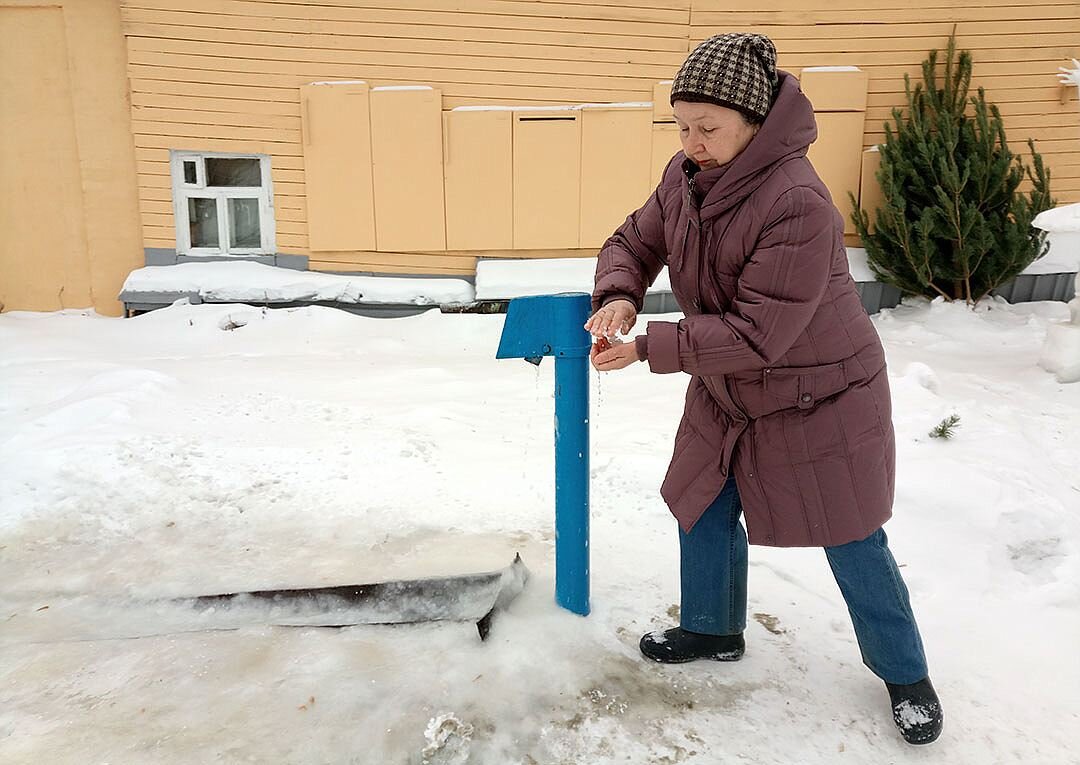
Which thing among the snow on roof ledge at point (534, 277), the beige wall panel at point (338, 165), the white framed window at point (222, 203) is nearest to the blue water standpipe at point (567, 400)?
the snow on roof ledge at point (534, 277)

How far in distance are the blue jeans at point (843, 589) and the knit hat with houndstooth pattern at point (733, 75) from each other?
40.1 inches

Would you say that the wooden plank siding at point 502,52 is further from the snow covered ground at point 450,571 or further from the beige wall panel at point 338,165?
the snow covered ground at point 450,571

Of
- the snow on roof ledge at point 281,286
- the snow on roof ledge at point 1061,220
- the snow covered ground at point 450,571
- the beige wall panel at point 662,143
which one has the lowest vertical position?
the snow covered ground at point 450,571

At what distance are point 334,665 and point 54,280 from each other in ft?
24.7

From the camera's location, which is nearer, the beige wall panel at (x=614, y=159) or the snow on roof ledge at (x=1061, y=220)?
the snow on roof ledge at (x=1061, y=220)

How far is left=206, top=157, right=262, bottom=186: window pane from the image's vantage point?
8.14 meters

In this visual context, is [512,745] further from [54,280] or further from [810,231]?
[54,280]

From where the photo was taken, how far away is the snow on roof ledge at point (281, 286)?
781 cm

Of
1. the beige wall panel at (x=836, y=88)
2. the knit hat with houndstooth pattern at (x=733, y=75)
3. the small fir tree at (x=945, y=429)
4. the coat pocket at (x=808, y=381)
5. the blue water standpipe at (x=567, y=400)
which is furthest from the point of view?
the beige wall panel at (x=836, y=88)

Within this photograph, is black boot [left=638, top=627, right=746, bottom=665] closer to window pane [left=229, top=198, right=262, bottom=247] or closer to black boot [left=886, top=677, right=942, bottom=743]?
black boot [left=886, top=677, right=942, bottom=743]

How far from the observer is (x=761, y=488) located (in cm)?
211

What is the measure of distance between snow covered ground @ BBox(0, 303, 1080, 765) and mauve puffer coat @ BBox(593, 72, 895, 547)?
2.09 feet

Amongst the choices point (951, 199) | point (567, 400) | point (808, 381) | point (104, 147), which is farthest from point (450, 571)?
point (104, 147)

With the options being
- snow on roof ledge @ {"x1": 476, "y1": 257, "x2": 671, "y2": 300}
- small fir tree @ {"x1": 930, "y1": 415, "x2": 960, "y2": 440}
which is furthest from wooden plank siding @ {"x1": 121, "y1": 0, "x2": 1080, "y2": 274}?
small fir tree @ {"x1": 930, "y1": 415, "x2": 960, "y2": 440}
